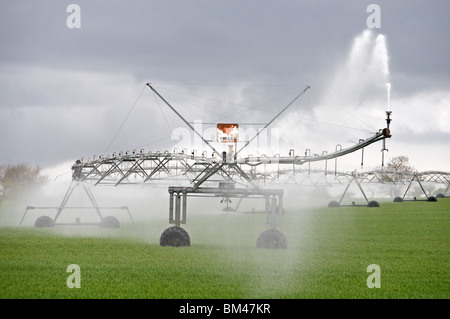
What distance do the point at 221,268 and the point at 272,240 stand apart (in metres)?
6.19

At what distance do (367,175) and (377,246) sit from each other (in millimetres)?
65462

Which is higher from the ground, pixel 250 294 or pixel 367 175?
pixel 367 175

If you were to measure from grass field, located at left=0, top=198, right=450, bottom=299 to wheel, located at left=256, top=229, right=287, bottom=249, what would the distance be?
478 millimetres

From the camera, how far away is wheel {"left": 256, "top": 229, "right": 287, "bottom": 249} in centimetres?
2611

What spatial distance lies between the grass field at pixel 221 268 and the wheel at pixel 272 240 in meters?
0.48

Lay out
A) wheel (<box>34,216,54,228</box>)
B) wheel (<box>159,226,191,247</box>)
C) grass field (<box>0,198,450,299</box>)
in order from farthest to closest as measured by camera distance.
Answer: wheel (<box>34,216,54,228</box>)
wheel (<box>159,226,191,247</box>)
grass field (<box>0,198,450,299</box>)

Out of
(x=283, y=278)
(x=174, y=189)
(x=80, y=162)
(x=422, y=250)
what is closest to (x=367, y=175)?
(x=80, y=162)

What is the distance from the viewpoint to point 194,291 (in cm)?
1633

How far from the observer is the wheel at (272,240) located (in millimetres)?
26109

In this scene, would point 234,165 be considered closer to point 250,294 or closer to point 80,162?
point 250,294
